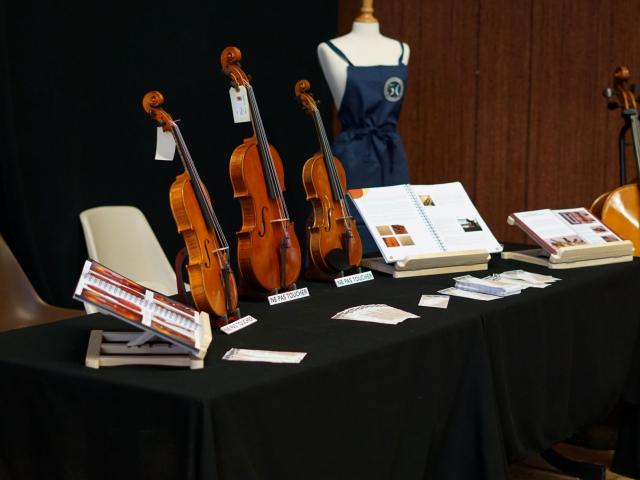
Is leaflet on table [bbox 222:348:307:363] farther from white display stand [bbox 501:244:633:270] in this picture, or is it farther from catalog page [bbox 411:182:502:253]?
white display stand [bbox 501:244:633:270]

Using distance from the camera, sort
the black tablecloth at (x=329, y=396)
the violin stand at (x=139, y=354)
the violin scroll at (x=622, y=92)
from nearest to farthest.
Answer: the black tablecloth at (x=329, y=396)
the violin stand at (x=139, y=354)
the violin scroll at (x=622, y=92)

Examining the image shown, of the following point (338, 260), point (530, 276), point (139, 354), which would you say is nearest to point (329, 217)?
point (338, 260)

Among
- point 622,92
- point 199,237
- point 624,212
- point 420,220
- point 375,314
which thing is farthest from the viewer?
point 622,92

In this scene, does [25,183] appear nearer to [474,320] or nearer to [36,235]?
[36,235]

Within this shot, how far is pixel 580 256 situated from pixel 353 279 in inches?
30.4

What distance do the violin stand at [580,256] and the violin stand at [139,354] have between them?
1.52 meters

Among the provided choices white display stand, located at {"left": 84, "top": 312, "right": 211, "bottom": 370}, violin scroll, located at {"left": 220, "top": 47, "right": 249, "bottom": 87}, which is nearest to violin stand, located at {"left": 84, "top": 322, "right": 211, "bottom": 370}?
white display stand, located at {"left": 84, "top": 312, "right": 211, "bottom": 370}

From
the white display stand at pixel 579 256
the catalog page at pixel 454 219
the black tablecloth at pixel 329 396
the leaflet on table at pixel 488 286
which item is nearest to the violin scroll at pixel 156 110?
the black tablecloth at pixel 329 396

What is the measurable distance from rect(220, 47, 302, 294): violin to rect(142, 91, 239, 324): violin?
17 centimetres

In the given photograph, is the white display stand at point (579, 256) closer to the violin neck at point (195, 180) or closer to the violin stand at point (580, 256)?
the violin stand at point (580, 256)

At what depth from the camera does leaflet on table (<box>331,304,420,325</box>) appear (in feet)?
6.95

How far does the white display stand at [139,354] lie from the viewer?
170 centimetres

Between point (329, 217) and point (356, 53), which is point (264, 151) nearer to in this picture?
point (329, 217)

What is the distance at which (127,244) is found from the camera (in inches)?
159
